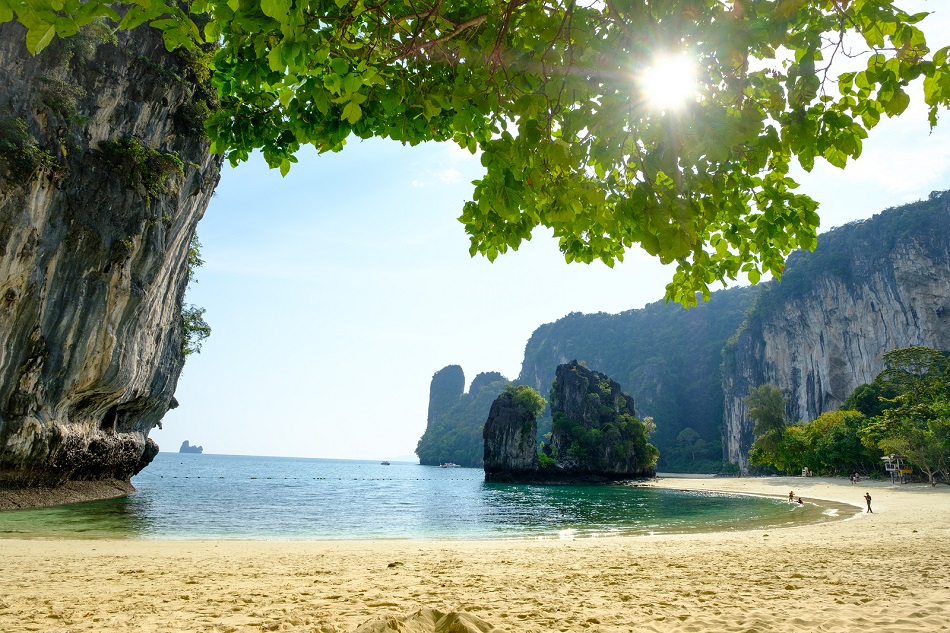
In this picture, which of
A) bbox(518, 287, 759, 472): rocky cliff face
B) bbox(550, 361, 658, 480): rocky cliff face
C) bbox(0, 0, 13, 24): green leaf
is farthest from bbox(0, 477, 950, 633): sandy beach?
bbox(518, 287, 759, 472): rocky cliff face

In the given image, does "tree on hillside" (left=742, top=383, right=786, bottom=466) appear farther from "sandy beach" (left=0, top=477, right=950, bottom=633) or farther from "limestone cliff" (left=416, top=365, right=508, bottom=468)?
"limestone cliff" (left=416, top=365, right=508, bottom=468)

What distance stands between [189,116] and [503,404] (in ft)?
207

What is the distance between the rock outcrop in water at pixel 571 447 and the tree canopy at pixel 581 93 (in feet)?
250

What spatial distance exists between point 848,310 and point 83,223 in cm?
10079

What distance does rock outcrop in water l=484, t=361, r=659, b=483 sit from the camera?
78375mm

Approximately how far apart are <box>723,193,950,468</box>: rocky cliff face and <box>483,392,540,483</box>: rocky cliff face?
162 ft

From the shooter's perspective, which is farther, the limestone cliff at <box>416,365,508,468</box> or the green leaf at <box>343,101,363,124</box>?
the limestone cliff at <box>416,365,508,468</box>

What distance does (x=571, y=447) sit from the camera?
79312 millimetres

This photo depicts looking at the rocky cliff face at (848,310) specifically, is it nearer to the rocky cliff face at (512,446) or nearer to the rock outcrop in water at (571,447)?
the rock outcrop in water at (571,447)

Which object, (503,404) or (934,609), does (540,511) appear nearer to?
(934,609)

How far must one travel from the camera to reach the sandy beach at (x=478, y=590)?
5070mm

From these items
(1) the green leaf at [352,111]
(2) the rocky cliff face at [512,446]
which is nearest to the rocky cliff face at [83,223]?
(1) the green leaf at [352,111]

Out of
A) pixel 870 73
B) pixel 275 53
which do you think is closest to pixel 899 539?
pixel 870 73

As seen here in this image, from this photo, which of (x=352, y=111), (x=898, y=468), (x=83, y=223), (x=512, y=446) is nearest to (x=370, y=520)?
(x=83, y=223)
